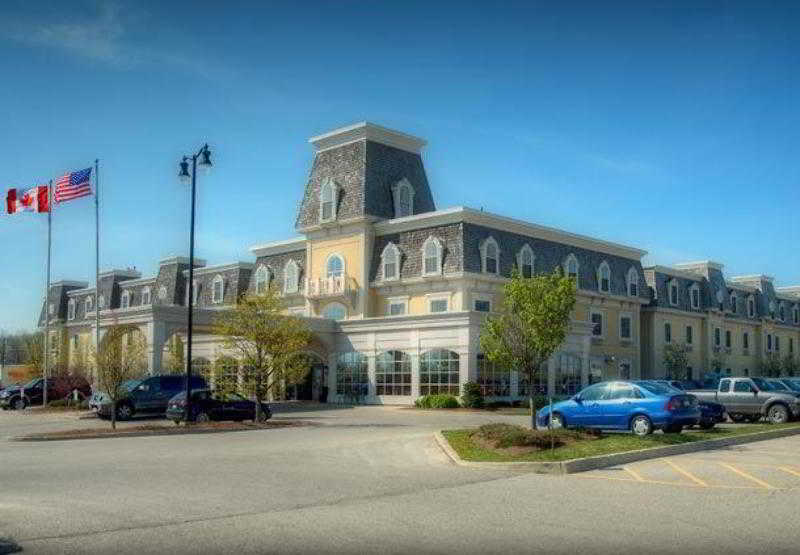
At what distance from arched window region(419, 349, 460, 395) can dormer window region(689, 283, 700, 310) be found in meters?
30.4

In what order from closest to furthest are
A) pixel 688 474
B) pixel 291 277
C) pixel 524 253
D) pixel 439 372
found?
1. pixel 688 474
2. pixel 439 372
3. pixel 524 253
4. pixel 291 277

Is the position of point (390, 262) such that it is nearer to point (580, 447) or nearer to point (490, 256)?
point (490, 256)

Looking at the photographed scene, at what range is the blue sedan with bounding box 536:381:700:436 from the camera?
72.0ft

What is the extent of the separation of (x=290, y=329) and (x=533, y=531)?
21.3 metres

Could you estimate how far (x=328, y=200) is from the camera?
5288 centimetres

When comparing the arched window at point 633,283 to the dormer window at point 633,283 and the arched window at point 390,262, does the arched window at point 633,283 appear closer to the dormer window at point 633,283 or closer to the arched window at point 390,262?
the dormer window at point 633,283

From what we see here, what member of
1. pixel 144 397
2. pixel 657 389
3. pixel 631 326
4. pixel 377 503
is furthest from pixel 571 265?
pixel 377 503

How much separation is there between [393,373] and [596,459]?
3009 centimetres

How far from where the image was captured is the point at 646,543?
949 cm

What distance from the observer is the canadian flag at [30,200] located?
43594 mm

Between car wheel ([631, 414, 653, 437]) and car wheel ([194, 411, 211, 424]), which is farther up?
car wheel ([631, 414, 653, 437])

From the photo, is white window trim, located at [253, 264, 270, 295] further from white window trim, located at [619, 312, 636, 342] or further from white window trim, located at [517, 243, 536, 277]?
white window trim, located at [619, 312, 636, 342]

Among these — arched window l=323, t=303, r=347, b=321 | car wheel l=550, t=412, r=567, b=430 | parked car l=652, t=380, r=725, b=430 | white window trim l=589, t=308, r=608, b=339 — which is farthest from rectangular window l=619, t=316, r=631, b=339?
car wheel l=550, t=412, r=567, b=430

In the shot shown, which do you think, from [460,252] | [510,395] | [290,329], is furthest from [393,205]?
[290,329]
